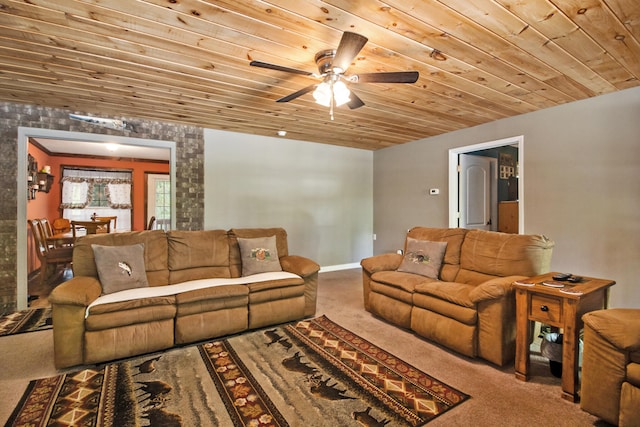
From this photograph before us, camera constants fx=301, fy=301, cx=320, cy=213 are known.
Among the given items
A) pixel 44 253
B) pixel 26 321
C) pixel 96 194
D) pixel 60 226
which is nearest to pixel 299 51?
pixel 26 321

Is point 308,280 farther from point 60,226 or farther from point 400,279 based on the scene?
point 60,226

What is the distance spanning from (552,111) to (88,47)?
15.0 ft

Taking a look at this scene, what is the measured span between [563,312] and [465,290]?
0.71m

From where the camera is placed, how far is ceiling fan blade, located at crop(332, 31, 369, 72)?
1.67 metres

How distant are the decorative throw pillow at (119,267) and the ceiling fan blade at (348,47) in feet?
8.21

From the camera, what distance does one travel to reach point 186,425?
5.49 feet

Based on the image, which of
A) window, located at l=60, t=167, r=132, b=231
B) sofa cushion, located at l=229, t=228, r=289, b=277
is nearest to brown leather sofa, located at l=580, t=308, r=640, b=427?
sofa cushion, located at l=229, t=228, r=289, b=277

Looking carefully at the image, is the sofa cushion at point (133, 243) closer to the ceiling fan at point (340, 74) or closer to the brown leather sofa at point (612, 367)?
the ceiling fan at point (340, 74)

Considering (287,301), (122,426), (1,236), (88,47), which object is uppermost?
(88,47)

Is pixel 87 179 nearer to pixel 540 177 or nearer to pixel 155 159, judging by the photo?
pixel 155 159

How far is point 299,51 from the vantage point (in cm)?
225

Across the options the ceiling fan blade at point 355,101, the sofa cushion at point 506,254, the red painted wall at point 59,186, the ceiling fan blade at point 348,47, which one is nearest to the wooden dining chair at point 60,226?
the red painted wall at point 59,186

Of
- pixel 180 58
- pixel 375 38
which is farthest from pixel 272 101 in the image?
pixel 375 38

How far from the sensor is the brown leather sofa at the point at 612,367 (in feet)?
4.92
